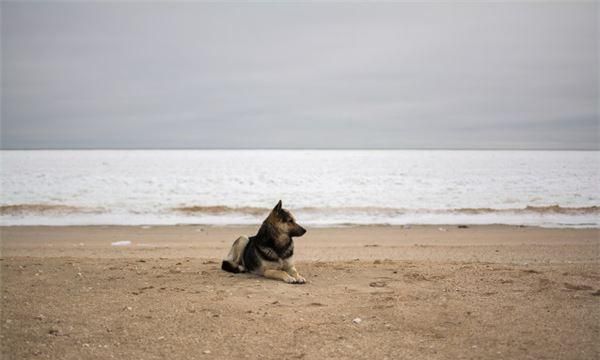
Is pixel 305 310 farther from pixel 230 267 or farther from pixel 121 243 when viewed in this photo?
pixel 121 243

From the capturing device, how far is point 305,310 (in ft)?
21.9

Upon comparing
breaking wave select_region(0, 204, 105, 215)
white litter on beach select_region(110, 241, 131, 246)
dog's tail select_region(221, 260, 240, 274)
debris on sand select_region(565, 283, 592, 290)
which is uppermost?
debris on sand select_region(565, 283, 592, 290)

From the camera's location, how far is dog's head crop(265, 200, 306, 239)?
8633 mm

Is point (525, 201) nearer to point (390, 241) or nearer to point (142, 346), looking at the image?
point (390, 241)

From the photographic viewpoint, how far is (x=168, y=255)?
12.5m

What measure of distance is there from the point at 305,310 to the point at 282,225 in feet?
7.27

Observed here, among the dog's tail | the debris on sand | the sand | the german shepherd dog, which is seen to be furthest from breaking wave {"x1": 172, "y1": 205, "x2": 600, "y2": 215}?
the debris on sand

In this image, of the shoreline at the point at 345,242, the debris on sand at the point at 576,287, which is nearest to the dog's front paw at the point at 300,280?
the shoreline at the point at 345,242

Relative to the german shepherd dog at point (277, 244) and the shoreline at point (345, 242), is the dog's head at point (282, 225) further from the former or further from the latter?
the shoreline at point (345, 242)

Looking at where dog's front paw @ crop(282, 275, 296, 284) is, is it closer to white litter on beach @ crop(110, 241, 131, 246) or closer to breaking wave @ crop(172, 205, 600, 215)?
white litter on beach @ crop(110, 241, 131, 246)

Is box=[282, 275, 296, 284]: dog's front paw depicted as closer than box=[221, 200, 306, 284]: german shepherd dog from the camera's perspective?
Yes

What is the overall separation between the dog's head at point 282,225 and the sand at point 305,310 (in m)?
0.86

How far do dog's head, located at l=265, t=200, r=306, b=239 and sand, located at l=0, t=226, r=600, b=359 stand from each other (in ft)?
2.81

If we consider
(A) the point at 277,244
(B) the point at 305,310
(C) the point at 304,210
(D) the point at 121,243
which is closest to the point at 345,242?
(D) the point at 121,243
